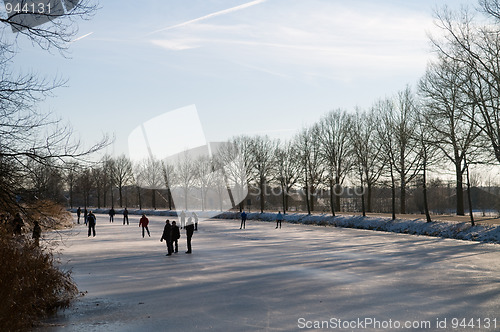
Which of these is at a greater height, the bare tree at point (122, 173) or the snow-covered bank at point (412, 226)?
the bare tree at point (122, 173)

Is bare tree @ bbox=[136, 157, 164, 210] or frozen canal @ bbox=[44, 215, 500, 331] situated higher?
bare tree @ bbox=[136, 157, 164, 210]

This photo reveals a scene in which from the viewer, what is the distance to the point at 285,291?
10.7m

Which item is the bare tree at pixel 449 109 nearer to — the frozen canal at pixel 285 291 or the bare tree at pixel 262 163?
the frozen canal at pixel 285 291

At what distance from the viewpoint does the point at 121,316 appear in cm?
855

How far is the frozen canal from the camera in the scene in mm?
8062

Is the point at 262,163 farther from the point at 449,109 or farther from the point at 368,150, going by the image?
the point at 449,109

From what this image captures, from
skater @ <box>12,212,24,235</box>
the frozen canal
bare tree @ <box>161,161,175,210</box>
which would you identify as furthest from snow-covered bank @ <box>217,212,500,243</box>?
bare tree @ <box>161,161,175,210</box>

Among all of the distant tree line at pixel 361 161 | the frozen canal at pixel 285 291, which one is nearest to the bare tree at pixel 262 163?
the distant tree line at pixel 361 161

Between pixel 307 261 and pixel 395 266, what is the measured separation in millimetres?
2937

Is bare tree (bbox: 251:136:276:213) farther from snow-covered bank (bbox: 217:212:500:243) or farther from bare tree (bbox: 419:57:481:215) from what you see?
bare tree (bbox: 419:57:481:215)

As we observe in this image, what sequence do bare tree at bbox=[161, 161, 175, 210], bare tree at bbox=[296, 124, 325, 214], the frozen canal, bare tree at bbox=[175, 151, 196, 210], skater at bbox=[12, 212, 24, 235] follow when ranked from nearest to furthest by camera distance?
the frozen canal < skater at bbox=[12, 212, 24, 235] < bare tree at bbox=[296, 124, 325, 214] < bare tree at bbox=[175, 151, 196, 210] < bare tree at bbox=[161, 161, 175, 210]

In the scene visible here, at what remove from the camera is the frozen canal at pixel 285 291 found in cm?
806

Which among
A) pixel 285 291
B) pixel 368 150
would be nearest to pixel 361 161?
pixel 368 150

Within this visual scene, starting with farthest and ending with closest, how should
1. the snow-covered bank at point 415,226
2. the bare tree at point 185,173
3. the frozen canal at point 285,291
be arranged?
the bare tree at point 185,173 < the snow-covered bank at point 415,226 < the frozen canal at point 285,291
